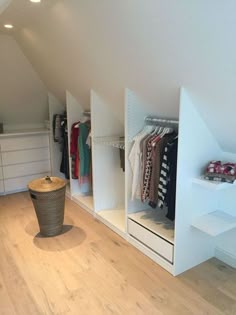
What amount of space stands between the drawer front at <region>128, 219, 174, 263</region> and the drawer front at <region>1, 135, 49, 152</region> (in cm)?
232

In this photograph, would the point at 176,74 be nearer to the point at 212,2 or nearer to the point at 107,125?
the point at 212,2

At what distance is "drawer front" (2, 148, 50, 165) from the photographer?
14.2ft

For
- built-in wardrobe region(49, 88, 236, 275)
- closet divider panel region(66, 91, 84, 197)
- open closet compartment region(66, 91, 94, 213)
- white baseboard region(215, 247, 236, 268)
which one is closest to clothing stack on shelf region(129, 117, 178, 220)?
built-in wardrobe region(49, 88, 236, 275)

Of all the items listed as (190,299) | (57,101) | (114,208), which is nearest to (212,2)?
(190,299)

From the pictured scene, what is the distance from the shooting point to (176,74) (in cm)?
204

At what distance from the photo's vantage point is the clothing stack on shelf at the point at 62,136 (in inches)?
166

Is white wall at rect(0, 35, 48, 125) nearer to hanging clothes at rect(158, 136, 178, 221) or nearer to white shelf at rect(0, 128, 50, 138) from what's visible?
white shelf at rect(0, 128, 50, 138)

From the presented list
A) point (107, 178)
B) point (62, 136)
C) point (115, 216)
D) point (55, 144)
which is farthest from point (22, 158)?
point (115, 216)

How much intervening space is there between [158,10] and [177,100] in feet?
2.60

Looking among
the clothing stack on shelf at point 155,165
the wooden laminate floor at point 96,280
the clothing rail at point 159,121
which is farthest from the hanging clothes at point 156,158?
the wooden laminate floor at point 96,280

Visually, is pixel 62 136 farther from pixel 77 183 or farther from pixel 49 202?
pixel 49 202

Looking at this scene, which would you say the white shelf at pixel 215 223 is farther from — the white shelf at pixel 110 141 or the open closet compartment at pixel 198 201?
the white shelf at pixel 110 141

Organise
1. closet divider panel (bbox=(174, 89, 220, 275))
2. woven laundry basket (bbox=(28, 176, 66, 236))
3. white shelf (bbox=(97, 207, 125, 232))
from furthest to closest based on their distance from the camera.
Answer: white shelf (bbox=(97, 207, 125, 232)) → woven laundry basket (bbox=(28, 176, 66, 236)) → closet divider panel (bbox=(174, 89, 220, 275))

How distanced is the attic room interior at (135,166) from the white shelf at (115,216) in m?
0.01
